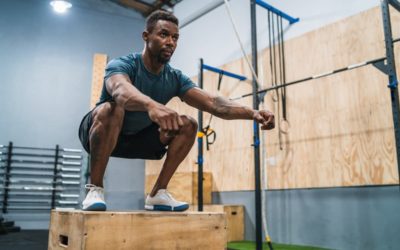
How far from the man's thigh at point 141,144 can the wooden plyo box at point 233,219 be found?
1926mm

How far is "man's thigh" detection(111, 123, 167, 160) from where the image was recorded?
1934mm

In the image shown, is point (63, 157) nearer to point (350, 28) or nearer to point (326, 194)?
point (326, 194)

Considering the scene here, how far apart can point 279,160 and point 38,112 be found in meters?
3.68

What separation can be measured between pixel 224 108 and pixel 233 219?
7.25 ft

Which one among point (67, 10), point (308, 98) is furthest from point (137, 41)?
point (308, 98)

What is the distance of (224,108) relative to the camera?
1960 millimetres

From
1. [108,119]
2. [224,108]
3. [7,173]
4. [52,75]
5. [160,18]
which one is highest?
[52,75]

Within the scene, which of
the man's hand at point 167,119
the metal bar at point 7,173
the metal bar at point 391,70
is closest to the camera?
the man's hand at point 167,119

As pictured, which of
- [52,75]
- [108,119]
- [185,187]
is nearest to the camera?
[108,119]

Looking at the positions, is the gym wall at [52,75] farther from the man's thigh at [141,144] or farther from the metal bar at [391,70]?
the metal bar at [391,70]

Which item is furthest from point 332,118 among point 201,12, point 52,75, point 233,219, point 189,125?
point 52,75

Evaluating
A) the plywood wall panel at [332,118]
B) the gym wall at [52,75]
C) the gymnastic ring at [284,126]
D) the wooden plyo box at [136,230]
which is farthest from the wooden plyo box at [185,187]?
the wooden plyo box at [136,230]

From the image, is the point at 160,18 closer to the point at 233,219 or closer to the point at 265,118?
the point at 265,118

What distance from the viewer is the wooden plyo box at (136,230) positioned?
1398 mm
